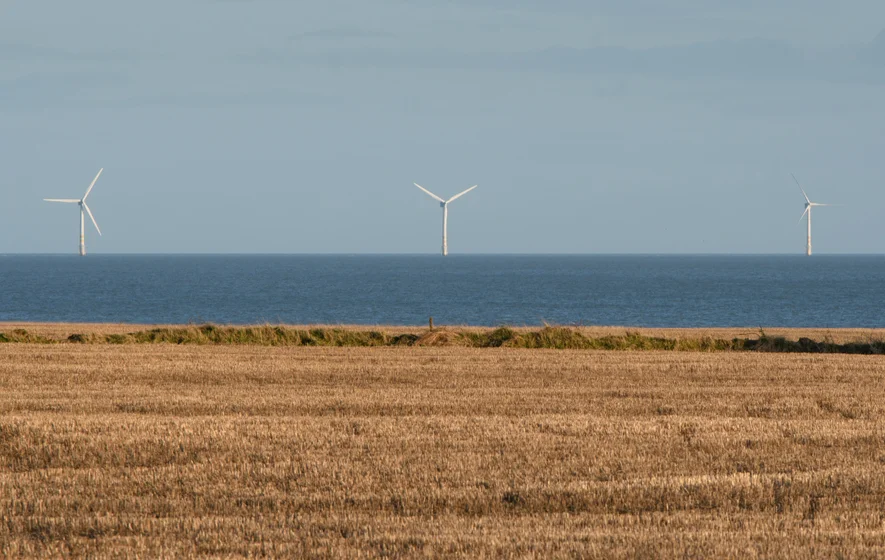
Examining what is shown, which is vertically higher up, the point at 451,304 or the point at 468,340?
the point at 468,340

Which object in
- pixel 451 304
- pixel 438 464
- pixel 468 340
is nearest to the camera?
pixel 438 464

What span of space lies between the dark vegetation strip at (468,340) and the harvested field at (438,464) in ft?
30.8

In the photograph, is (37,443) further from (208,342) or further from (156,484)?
(208,342)

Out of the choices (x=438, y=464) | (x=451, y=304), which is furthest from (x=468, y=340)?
(x=451, y=304)

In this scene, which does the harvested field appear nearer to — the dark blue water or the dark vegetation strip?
the dark vegetation strip

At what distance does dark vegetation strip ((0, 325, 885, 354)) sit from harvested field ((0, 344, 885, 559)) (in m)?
9.40

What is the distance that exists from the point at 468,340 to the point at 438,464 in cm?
2191

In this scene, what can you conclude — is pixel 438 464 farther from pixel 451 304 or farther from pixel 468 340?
pixel 451 304

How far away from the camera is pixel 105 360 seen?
2828 cm

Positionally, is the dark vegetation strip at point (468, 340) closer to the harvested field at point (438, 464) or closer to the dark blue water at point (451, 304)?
the harvested field at point (438, 464)

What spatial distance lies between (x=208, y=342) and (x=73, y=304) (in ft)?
213

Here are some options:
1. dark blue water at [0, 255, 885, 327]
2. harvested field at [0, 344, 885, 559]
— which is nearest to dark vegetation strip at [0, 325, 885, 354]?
harvested field at [0, 344, 885, 559]

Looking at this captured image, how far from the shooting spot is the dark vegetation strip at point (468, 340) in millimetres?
35375

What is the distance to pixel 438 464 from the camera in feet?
46.1
